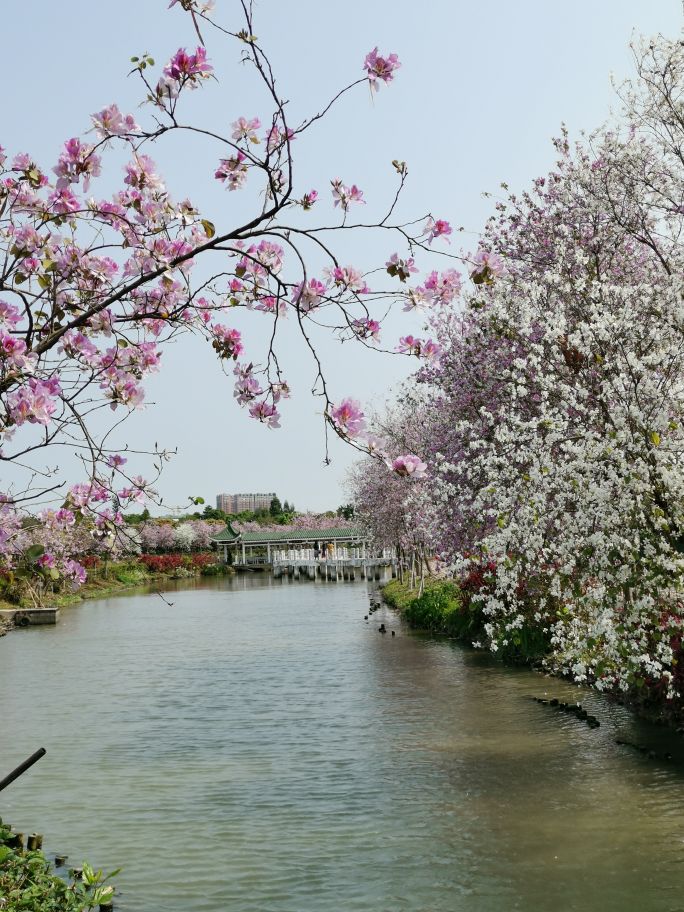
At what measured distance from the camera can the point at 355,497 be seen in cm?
5416

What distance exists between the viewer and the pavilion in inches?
3652

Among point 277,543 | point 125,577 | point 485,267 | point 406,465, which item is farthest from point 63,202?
point 277,543

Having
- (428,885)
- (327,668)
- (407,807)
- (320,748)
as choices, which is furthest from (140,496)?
(327,668)

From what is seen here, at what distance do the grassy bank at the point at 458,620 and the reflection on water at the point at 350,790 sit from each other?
3.02ft

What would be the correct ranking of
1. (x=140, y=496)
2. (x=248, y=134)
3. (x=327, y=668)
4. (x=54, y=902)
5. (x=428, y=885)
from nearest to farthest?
1. (x=248, y=134)
2. (x=140, y=496)
3. (x=54, y=902)
4. (x=428, y=885)
5. (x=327, y=668)

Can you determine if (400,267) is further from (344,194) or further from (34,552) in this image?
(34,552)

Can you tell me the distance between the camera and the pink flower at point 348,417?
199 inches

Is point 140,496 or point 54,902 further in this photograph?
point 54,902

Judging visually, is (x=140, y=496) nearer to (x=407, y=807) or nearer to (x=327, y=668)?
(x=407, y=807)

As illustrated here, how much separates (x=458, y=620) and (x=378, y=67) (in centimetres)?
2406

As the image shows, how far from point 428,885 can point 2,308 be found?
21.1 feet

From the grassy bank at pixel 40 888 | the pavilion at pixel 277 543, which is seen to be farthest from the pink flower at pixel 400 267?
the pavilion at pixel 277 543

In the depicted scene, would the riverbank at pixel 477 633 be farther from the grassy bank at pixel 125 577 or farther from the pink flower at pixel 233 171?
the grassy bank at pixel 125 577

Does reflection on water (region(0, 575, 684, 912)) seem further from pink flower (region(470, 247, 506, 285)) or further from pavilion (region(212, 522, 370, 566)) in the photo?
pavilion (region(212, 522, 370, 566))
